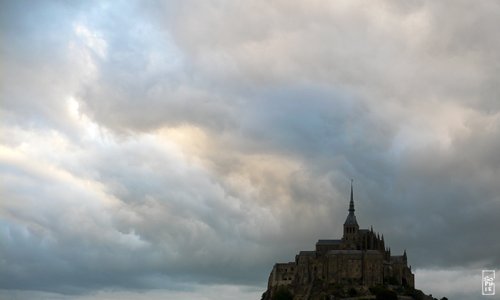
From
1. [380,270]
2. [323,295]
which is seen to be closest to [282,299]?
[323,295]

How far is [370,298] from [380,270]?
10.7m

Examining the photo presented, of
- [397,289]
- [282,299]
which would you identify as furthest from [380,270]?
[282,299]

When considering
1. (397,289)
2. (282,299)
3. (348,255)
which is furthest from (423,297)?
(282,299)

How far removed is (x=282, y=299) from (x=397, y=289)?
28.7 m

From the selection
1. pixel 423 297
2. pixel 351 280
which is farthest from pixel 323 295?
pixel 423 297

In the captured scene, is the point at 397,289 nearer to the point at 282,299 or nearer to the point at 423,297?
the point at 423,297

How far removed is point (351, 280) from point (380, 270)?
24.9 ft

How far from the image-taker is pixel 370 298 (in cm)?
18812

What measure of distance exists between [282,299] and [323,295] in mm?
11644

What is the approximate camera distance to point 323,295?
194 metres

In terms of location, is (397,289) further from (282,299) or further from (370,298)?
(282,299)

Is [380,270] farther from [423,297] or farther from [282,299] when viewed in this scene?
[282,299]

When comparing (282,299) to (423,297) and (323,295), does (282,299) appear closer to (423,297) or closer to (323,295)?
(323,295)

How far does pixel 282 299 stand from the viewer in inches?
A: 7859
